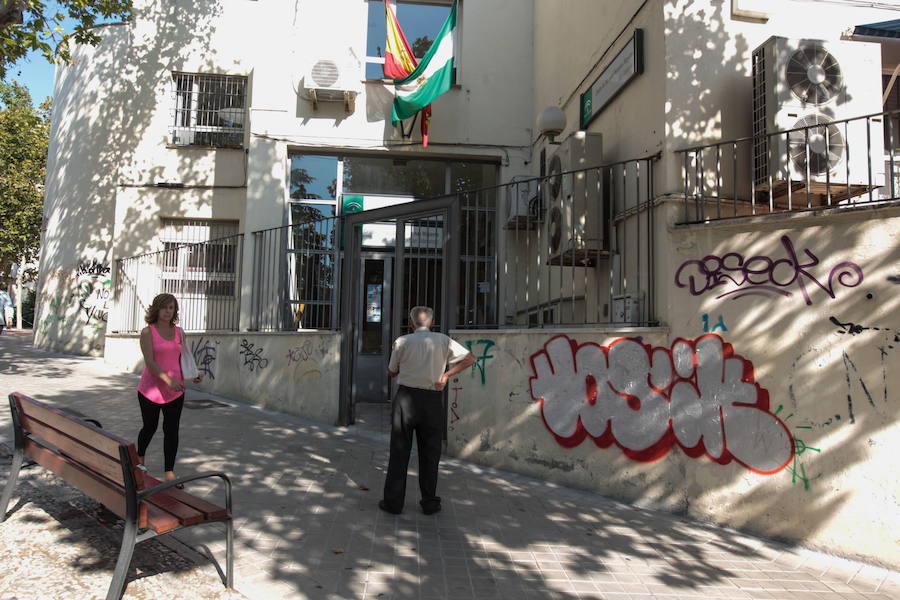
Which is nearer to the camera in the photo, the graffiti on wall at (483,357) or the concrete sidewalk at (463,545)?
the concrete sidewalk at (463,545)

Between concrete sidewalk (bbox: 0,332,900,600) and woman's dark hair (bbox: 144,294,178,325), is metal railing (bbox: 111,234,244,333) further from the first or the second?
woman's dark hair (bbox: 144,294,178,325)

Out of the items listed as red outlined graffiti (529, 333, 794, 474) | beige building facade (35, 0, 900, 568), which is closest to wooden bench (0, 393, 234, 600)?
red outlined graffiti (529, 333, 794, 474)

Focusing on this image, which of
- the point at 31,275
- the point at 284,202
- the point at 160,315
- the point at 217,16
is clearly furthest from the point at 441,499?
the point at 31,275

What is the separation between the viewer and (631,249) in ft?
19.2

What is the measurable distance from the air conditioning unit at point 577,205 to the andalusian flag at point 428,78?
3432 millimetres

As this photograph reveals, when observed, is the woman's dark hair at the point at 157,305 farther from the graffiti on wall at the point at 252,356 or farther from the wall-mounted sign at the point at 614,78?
the wall-mounted sign at the point at 614,78

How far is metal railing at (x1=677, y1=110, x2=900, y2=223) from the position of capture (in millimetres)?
4887

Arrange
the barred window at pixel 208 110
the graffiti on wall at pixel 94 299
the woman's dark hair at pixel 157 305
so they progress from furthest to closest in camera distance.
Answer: the graffiti on wall at pixel 94 299
the barred window at pixel 208 110
the woman's dark hair at pixel 157 305

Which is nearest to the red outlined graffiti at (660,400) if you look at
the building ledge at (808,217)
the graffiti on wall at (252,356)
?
the building ledge at (808,217)

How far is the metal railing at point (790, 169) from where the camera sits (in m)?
4.89

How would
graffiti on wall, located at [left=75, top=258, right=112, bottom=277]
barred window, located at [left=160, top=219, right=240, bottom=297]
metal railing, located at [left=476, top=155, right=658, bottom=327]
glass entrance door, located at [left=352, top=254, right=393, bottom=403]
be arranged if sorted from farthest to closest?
graffiti on wall, located at [left=75, top=258, right=112, bottom=277]
barred window, located at [left=160, top=219, right=240, bottom=297]
glass entrance door, located at [left=352, top=254, right=393, bottom=403]
metal railing, located at [left=476, top=155, right=658, bottom=327]

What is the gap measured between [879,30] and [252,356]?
797 centimetres

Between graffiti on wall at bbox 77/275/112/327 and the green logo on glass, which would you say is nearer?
the green logo on glass

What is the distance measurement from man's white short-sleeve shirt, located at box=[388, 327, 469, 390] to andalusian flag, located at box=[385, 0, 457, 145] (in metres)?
5.79
